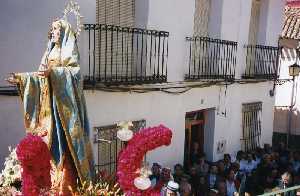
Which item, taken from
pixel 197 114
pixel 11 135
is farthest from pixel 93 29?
pixel 197 114

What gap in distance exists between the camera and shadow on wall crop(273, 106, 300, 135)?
56.3ft

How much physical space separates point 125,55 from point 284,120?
33.0 ft

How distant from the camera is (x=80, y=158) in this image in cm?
559

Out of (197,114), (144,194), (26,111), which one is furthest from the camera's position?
(197,114)

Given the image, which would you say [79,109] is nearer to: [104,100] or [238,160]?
[104,100]

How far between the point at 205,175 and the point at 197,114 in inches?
83.2

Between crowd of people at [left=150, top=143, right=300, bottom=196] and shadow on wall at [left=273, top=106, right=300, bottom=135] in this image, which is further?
shadow on wall at [left=273, top=106, right=300, bottom=135]

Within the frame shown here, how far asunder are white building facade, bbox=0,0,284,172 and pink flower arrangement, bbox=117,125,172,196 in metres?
2.61

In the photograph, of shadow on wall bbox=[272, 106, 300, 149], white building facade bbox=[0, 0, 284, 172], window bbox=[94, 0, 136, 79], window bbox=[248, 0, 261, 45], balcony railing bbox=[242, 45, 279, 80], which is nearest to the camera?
white building facade bbox=[0, 0, 284, 172]

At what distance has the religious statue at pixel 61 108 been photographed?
543cm

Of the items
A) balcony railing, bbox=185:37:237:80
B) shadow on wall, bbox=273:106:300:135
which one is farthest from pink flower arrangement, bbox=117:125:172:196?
shadow on wall, bbox=273:106:300:135

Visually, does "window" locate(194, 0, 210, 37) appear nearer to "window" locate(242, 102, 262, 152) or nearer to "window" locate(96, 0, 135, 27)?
"window" locate(96, 0, 135, 27)

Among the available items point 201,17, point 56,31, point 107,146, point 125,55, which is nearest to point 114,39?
point 125,55

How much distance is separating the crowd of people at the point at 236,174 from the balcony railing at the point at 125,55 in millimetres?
1785
